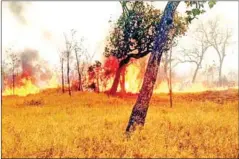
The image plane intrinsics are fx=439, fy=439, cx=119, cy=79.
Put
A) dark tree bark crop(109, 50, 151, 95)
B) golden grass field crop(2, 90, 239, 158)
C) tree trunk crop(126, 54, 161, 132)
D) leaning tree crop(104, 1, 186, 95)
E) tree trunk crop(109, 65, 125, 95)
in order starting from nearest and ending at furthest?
golden grass field crop(2, 90, 239, 158)
tree trunk crop(126, 54, 161, 132)
leaning tree crop(104, 1, 186, 95)
dark tree bark crop(109, 50, 151, 95)
tree trunk crop(109, 65, 125, 95)

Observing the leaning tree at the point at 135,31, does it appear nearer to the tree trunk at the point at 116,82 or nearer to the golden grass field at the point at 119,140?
the tree trunk at the point at 116,82

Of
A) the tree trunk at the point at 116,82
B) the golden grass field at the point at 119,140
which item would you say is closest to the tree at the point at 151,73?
the golden grass field at the point at 119,140

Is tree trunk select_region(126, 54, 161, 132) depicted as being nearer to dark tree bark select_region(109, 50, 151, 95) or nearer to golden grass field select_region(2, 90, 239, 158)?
golden grass field select_region(2, 90, 239, 158)

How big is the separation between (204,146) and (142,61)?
35.1 meters

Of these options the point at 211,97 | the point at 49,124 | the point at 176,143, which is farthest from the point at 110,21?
the point at 176,143

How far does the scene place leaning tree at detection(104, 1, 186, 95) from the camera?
3841 centimetres

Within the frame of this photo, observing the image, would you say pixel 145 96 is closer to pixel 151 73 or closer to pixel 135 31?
pixel 151 73

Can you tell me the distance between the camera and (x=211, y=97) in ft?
135

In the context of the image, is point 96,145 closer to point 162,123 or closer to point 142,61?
point 162,123

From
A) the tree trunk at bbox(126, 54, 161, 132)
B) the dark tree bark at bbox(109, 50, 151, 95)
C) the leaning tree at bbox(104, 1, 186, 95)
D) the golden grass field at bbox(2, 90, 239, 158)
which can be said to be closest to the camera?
the golden grass field at bbox(2, 90, 239, 158)

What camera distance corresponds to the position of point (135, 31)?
38.8 m

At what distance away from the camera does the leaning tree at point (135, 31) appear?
3841 centimetres

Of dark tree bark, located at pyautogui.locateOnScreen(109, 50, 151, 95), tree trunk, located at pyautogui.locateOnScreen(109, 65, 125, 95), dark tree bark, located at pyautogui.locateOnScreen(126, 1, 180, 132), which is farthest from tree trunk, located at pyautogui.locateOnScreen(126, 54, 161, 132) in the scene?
tree trunk, located at pyautogui.locateOnScreen(109, 65, 125, 95)

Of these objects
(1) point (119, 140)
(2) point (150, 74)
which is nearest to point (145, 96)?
(2) point (150, 74)
